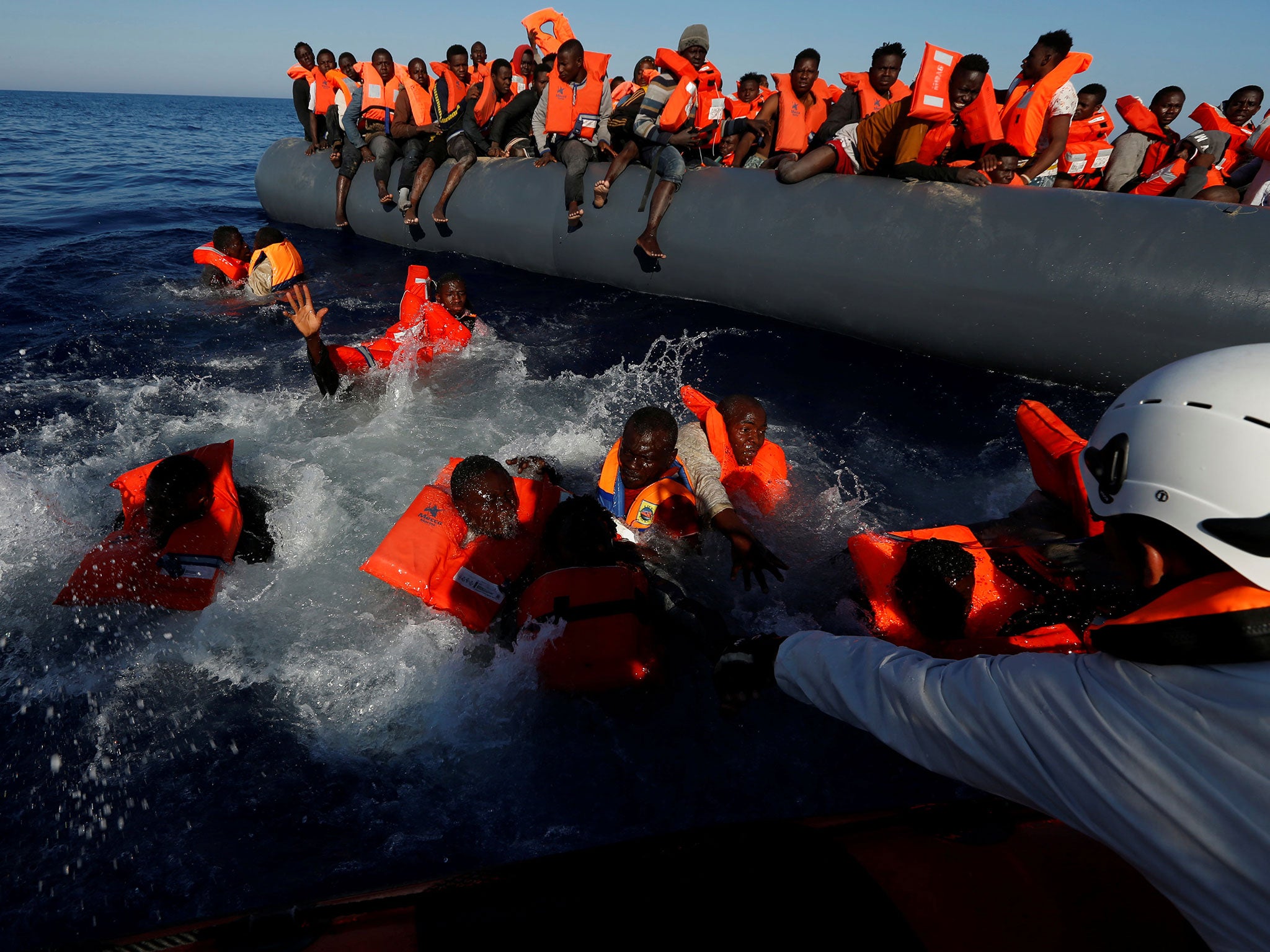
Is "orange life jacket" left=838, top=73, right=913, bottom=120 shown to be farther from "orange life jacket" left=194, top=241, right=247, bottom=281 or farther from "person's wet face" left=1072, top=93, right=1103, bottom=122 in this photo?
"orange life jacket" left=194, top=241, right=247, bottom=281

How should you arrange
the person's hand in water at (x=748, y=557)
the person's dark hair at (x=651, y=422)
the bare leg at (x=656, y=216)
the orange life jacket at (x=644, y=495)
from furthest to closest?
the bare leg at (x=656, y=216)
the orange life jacket at (x=644, y=495)
the person's dark hair at (x=651, y=422)
the person's hand in water at (x=748, y=557)

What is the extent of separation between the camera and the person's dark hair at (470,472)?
10.2 feet

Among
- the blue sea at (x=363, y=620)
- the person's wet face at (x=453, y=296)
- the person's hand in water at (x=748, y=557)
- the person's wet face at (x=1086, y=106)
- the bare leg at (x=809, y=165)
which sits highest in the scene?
the person's wet face at (x=1086, y=106)

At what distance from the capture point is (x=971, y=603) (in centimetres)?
273

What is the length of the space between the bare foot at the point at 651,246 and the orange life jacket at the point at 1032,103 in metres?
3.31

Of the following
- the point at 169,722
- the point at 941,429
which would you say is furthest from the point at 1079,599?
the point at 169,722

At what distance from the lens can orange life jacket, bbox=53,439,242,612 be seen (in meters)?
3.01

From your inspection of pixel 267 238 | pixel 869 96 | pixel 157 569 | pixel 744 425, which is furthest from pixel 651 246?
pixel 157 569

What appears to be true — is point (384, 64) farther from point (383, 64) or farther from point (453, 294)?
point (453, 294)

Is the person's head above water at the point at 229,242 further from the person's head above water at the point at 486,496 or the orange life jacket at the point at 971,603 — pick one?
the orange life jacket at the point at 971,603

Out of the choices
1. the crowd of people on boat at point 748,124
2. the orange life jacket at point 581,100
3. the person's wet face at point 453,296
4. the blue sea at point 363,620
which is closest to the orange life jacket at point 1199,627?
the blue sea at point 363,620

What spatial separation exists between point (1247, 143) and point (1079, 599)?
23.1 ft

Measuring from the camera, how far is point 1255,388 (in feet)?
4.09

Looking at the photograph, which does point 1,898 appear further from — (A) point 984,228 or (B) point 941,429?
(A) point 984,228
